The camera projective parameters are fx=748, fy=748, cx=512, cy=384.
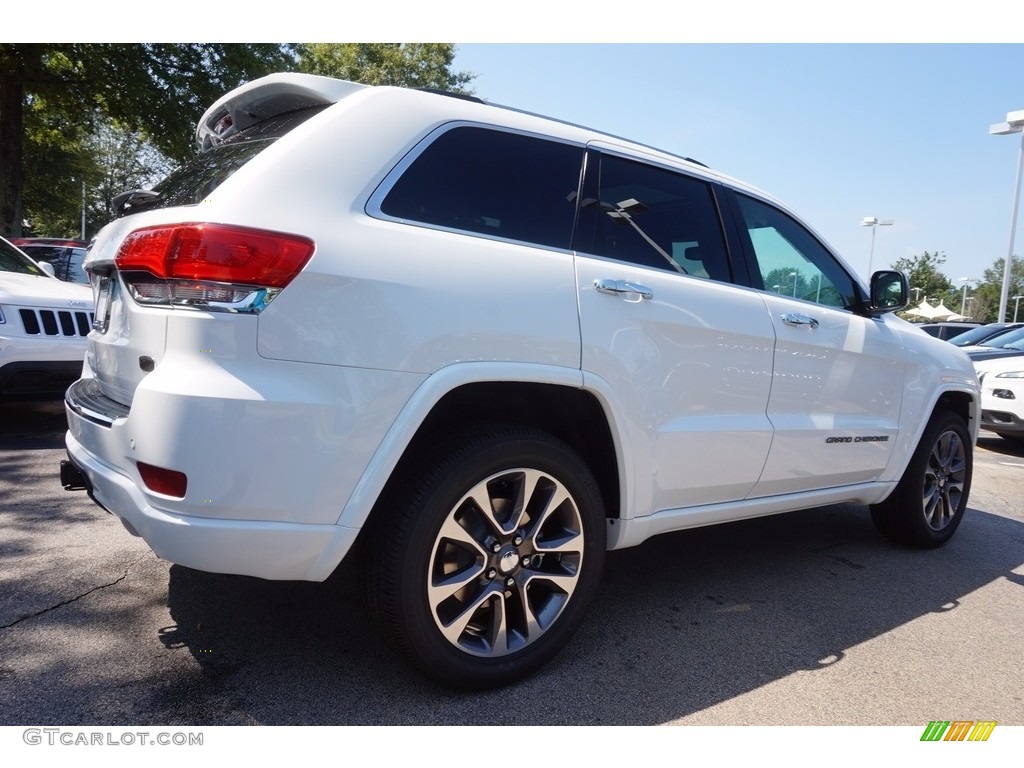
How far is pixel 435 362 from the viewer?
7.11ft

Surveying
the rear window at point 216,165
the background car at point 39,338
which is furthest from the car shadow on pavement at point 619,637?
the background car at point 39,338

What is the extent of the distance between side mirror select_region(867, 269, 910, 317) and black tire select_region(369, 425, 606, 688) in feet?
7.35

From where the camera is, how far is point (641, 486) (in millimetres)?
2713

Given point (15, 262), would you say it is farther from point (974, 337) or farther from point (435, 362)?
point (974, 337)

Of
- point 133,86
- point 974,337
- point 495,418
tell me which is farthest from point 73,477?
point 974,337

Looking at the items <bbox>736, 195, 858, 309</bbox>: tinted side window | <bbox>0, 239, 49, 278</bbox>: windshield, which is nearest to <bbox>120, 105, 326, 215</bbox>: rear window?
<bbox>736, 195, 858, 309</bbox>: tinted side window

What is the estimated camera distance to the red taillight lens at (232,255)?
1.97 m

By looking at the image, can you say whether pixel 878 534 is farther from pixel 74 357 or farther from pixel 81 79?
pixel 81 79

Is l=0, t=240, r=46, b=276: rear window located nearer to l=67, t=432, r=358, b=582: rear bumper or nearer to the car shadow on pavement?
the car shadow on pavement

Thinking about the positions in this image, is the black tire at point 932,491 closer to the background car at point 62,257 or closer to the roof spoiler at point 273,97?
the roof spoiler at point 273,97

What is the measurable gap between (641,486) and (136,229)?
1.86 meters

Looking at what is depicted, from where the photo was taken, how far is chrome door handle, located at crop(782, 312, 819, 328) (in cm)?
329

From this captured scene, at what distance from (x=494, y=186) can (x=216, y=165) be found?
35.6 inches

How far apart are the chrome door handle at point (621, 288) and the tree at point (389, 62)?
24.4m
